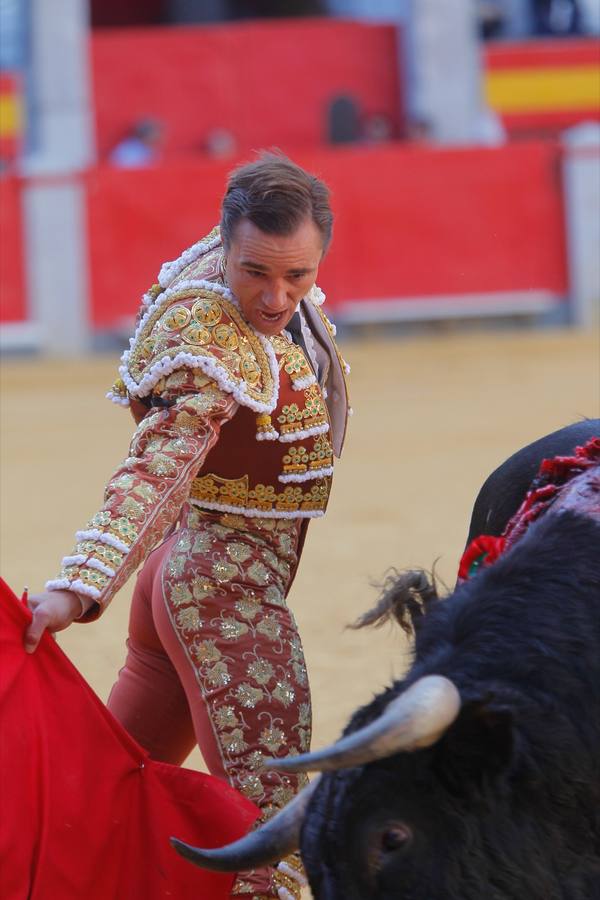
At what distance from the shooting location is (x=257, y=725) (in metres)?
2.36

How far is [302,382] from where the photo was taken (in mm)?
2451

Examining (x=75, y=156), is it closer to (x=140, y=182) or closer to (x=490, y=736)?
(x=140, y=182)

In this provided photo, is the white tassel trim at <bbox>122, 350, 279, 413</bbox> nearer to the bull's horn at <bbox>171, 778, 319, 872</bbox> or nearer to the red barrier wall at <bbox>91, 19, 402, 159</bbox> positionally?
the bull's horn at <bbox>171, 778, 319, 872</bbox>

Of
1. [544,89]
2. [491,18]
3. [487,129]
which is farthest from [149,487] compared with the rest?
[491,18]

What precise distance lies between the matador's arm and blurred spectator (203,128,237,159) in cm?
1100

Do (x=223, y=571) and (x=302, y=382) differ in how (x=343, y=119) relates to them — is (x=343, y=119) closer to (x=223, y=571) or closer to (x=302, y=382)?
(x=302, y=382)

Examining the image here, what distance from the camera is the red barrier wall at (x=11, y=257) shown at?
10.7 m

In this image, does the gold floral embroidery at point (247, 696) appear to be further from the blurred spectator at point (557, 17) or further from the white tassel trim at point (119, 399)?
the blurred spectator at point (557, 17)

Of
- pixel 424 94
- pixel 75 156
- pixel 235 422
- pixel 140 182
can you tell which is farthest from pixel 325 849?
pixel 424 94

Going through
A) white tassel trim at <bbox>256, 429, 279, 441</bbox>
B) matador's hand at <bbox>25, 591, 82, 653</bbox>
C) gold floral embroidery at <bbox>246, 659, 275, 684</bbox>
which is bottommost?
gold floral embroidery at <bbox>246, 659, 275, 684</bbox>

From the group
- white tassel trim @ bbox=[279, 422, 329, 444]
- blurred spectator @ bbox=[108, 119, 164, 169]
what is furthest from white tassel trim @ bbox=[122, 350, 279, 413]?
blurred spectator @ bbox=[108, 119, 164, 169]

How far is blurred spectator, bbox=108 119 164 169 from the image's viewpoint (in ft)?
40.1

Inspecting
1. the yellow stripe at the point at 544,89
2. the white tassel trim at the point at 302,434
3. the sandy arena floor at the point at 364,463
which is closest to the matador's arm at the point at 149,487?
the white tassel trim at the point at 302,434

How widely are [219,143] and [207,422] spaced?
1143cm
